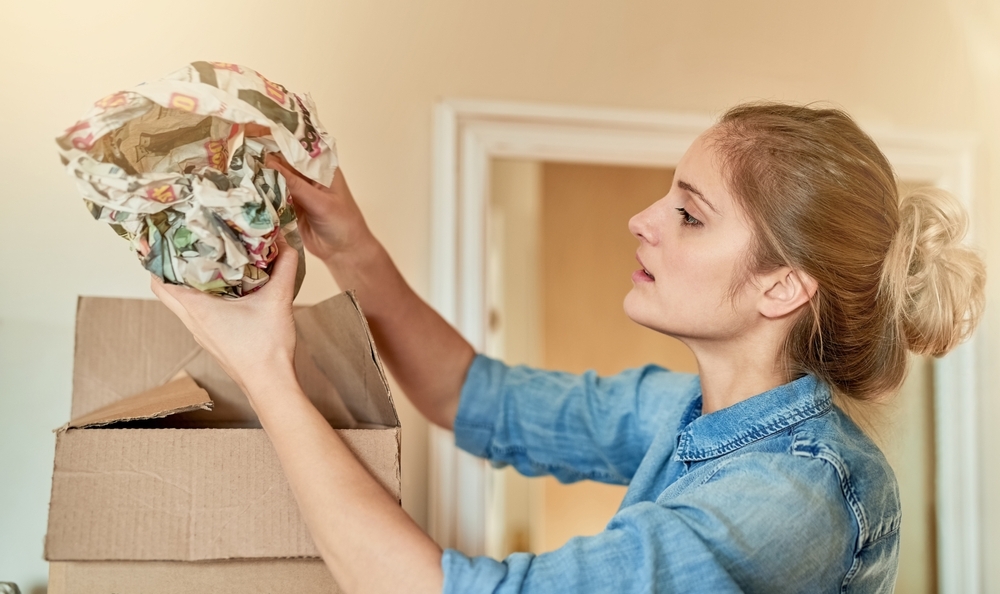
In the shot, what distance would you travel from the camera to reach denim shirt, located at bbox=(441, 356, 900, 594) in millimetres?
665

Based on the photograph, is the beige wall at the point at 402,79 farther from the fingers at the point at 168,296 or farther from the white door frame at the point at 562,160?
the fingers at the point at 168,296

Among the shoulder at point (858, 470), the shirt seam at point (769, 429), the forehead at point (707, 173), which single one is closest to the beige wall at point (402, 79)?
the forehead at point (707, 173)

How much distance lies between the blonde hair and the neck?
0.02 meters

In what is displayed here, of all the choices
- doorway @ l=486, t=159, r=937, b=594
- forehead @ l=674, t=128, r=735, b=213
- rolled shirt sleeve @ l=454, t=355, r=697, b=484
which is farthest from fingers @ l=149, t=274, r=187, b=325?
doorway @ l=486, t=159, r=937, b=594

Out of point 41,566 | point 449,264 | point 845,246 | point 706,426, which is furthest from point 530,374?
point 41,566

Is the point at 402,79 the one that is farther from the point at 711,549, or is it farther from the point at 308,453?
the point at 711,549

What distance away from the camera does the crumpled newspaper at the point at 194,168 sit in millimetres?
671

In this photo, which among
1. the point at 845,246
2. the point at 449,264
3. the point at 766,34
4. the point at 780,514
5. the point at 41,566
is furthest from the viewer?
the point at 766,34

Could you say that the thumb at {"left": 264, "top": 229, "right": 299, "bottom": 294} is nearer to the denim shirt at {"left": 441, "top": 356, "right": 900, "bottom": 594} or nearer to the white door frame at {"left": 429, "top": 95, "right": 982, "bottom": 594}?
the denim shirt at {"left": 441, "top": 356, "right": 900, "bottom": 594}

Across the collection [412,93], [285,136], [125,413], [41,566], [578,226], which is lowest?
[41,566]

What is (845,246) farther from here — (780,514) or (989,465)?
(989,465)

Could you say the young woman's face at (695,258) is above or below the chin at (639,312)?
above

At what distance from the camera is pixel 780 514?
2.30ft

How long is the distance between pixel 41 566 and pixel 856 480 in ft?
3.52
